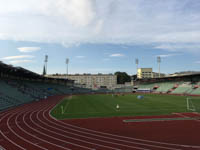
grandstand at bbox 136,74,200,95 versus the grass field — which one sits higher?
grandstand at bbox 136,74,200,95

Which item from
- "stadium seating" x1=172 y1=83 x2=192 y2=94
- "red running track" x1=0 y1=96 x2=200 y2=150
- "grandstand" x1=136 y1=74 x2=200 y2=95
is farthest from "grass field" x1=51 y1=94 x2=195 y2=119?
"stadium seating" x1=172 y1=83 x2=192 y2=94

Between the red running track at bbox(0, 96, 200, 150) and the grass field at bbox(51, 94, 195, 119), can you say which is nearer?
the red running track at bbox(0, 96, 200, 150)

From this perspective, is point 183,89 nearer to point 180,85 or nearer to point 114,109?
point 180,85

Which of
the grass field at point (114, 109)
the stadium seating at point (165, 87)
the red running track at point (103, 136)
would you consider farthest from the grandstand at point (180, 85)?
the red running track at point (103, 136)

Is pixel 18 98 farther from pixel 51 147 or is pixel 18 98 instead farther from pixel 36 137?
pixel 51 147

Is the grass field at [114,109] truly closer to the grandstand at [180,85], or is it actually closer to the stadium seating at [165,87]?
the grandstand at [180,85]

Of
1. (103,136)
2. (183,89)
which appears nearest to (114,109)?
(103,136)

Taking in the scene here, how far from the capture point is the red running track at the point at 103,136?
10.8m

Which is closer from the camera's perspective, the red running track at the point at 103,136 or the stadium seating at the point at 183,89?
the red running track at the point at 103,136

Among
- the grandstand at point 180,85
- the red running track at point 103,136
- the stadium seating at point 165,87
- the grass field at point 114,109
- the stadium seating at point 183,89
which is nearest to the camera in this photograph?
the red running track at point 103,136

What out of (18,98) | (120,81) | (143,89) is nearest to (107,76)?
(120,81)

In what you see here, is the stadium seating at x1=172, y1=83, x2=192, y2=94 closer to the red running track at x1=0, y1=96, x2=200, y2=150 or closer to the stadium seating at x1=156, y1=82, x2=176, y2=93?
the stadium seating at x1=156, y1=82, x2=176, y2=93

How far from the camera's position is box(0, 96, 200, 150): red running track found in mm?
10797

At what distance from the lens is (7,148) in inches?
421
